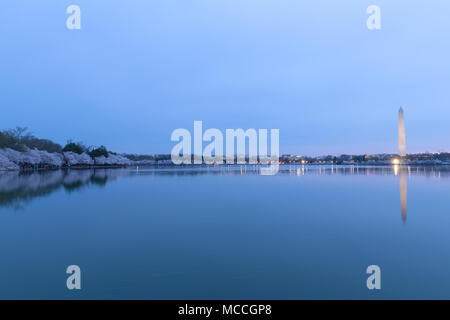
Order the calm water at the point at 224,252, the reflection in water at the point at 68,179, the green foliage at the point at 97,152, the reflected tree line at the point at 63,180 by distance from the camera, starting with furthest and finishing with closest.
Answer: the green foliage at the point at 97,152
the reflection in water at the point at 68,179
the reflected tree line at the point at 63,180
the calm water at the point at 224,252

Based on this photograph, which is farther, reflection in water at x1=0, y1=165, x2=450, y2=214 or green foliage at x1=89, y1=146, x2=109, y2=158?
green foliage at x1=89, y1=146, x2=109, y2=158

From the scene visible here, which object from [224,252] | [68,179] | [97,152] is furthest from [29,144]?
[224,252]

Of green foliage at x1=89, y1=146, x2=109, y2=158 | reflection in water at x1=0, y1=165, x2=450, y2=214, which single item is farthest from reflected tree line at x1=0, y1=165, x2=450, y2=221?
green foliage at x1=89, y1=146, x2=109, y2=158

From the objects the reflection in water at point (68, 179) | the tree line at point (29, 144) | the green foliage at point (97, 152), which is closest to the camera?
the reflection in water at point (68, 179)

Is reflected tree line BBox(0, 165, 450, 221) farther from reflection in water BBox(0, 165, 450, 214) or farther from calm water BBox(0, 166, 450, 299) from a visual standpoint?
calm water BBox(0, 166, 450, 299)

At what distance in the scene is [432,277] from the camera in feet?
18.9

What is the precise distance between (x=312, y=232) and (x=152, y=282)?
5.43 m

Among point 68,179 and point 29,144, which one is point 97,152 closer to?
point 29,144

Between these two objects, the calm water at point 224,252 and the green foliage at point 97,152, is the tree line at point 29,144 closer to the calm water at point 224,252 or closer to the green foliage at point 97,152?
the green foliage at point 97,152

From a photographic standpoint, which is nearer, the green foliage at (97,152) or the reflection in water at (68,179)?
the reflection in water at (68,179)

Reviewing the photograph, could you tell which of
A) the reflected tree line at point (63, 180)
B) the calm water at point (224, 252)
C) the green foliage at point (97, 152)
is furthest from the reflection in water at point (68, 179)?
the green foliage at point (97, 152)

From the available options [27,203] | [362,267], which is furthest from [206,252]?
[27,203]
